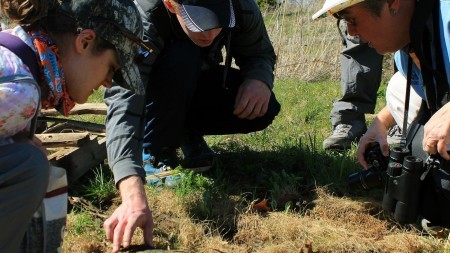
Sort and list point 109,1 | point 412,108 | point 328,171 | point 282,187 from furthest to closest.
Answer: point 328,171 → point 282,187 → point 412,108 → point 109,1

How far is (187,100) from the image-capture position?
356 cm

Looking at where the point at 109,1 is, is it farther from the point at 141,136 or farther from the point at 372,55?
the point at 372,55

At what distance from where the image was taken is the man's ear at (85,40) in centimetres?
205

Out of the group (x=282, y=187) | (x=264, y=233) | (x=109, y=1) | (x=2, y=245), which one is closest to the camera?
(x=2, y=245)

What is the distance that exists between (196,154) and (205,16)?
1.12 m

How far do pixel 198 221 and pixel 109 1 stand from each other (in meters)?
1.36

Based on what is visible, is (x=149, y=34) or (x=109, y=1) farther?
(x=149, y=34)

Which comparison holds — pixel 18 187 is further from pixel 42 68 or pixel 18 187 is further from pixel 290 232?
pixel 290 232

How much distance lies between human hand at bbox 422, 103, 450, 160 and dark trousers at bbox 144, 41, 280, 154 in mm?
1477

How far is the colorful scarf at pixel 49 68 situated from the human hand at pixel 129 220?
581mm

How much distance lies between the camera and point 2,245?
1884 millimetres

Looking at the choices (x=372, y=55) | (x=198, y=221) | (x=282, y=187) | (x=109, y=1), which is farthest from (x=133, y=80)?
(x=372, y=55)

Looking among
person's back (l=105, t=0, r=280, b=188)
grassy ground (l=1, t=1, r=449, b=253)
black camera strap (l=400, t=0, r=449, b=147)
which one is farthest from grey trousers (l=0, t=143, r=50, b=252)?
black camera strap (l=400, t=0, r=449, b=147)

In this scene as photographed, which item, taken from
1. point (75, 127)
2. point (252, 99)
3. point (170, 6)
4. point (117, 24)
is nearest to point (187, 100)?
point (252, 99)
